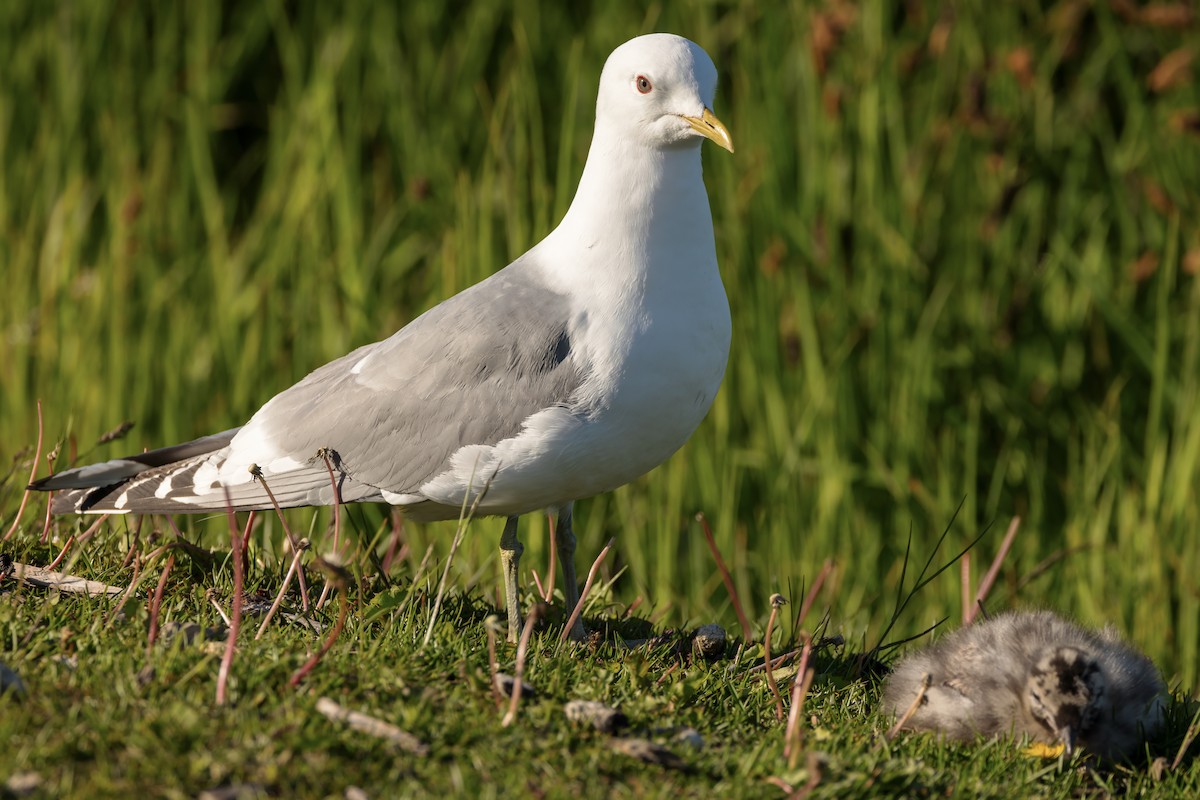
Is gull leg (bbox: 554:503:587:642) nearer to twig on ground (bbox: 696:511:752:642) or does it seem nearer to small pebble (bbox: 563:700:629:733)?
twig on ground (bbox: 696:511:752:642)

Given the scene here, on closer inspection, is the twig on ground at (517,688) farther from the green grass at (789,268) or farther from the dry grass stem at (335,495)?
the green grass at (789,268)

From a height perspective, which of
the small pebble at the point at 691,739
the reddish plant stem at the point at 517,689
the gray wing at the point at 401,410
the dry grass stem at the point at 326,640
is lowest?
the small pebble at the point at 691,739

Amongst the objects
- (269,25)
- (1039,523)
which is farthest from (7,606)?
(269,25)

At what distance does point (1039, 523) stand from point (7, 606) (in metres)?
4.40

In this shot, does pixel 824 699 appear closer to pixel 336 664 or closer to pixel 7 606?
pixel 336 664

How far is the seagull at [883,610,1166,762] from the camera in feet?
12.0

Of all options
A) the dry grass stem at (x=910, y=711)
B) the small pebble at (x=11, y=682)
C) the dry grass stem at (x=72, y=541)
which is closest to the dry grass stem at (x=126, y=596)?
the dry grass stem at (x=72, y=541)

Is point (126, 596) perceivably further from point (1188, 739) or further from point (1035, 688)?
point (1188, 739)

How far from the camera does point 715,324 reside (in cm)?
412

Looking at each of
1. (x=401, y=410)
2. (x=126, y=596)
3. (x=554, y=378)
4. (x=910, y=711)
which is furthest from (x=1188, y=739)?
(x=126, y=596)

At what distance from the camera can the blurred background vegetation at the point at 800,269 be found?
6078 millimetres

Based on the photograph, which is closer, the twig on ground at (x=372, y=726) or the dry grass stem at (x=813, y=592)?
the twig on ground at (x=372, y=726)

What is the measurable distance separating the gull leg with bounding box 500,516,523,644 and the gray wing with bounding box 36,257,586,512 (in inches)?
12.8

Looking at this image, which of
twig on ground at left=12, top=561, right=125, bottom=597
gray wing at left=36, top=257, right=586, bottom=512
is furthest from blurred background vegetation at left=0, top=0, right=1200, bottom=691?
twig on ground at left=12, top=561, right=125, bottom=597
